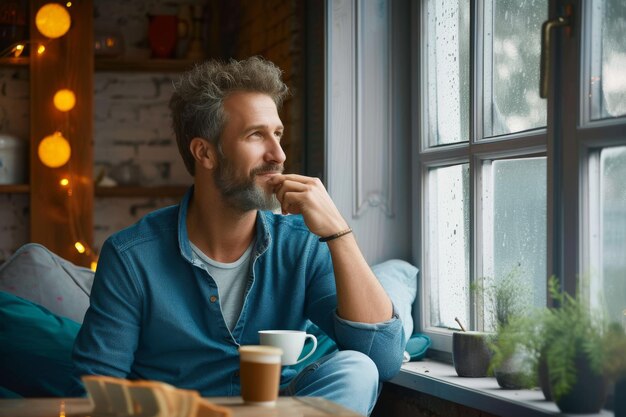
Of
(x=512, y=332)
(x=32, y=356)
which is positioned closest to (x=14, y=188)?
(x=32, y=356)

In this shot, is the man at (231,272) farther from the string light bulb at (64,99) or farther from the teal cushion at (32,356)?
the string light bulb at (64,99)

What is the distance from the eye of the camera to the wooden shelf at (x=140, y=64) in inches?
195

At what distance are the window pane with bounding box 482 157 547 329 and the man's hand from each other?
0.49m

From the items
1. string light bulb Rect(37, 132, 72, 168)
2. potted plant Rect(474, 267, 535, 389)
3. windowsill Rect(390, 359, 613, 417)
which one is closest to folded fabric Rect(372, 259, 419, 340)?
windowsill Rect(390, 359, 613, 417)

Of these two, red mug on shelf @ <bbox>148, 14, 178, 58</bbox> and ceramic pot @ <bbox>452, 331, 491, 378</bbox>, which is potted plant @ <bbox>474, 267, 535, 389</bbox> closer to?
ceramic pot @ <bbox>452, 331, 491, 378</bbox>

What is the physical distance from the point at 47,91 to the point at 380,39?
206 centimetres

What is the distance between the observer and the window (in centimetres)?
208

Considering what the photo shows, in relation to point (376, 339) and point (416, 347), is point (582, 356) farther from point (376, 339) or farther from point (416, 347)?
point (416, 347)

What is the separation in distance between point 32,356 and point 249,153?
0.90m

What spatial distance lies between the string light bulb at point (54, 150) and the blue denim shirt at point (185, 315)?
238cm

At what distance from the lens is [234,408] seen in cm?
154

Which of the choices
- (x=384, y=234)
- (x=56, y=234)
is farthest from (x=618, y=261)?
(x=56, y=234)

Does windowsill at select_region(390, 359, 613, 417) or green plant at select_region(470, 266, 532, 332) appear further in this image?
green plant at select_region(470, 266, 532, 332)

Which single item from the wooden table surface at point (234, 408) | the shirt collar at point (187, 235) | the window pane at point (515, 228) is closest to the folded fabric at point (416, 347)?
the window pane at point (515, 228)
